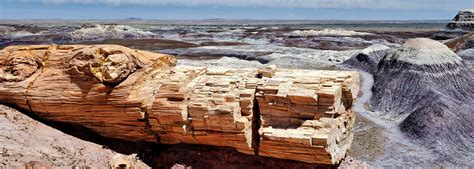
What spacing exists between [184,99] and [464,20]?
59.2 metres

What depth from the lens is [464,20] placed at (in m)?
58.6

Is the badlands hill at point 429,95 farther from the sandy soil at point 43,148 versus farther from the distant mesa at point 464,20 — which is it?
the distant mesa at point 464,20

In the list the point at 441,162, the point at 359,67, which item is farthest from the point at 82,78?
the point at 359,67

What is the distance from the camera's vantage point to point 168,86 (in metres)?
9.41

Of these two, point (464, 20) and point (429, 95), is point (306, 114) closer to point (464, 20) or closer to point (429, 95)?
point (429, 95)

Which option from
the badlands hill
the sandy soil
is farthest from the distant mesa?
the sandy soil

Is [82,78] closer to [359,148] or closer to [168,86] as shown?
[168,86]

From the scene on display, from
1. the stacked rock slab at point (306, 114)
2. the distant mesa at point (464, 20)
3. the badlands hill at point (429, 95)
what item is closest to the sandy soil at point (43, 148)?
the stacked rock slab at point (306, 114)

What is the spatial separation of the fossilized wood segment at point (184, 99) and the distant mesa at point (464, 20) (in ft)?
181

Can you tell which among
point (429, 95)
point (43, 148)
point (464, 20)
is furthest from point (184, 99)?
point (464, 20)

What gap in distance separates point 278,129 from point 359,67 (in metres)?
22.0

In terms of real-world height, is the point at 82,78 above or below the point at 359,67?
above

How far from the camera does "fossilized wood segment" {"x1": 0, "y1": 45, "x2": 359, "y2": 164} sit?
8492 millimetres

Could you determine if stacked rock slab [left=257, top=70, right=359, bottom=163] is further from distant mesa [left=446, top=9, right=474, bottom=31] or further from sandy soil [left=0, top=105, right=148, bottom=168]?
distant mesa [left=446, top=9, right=474, bottom=31]
